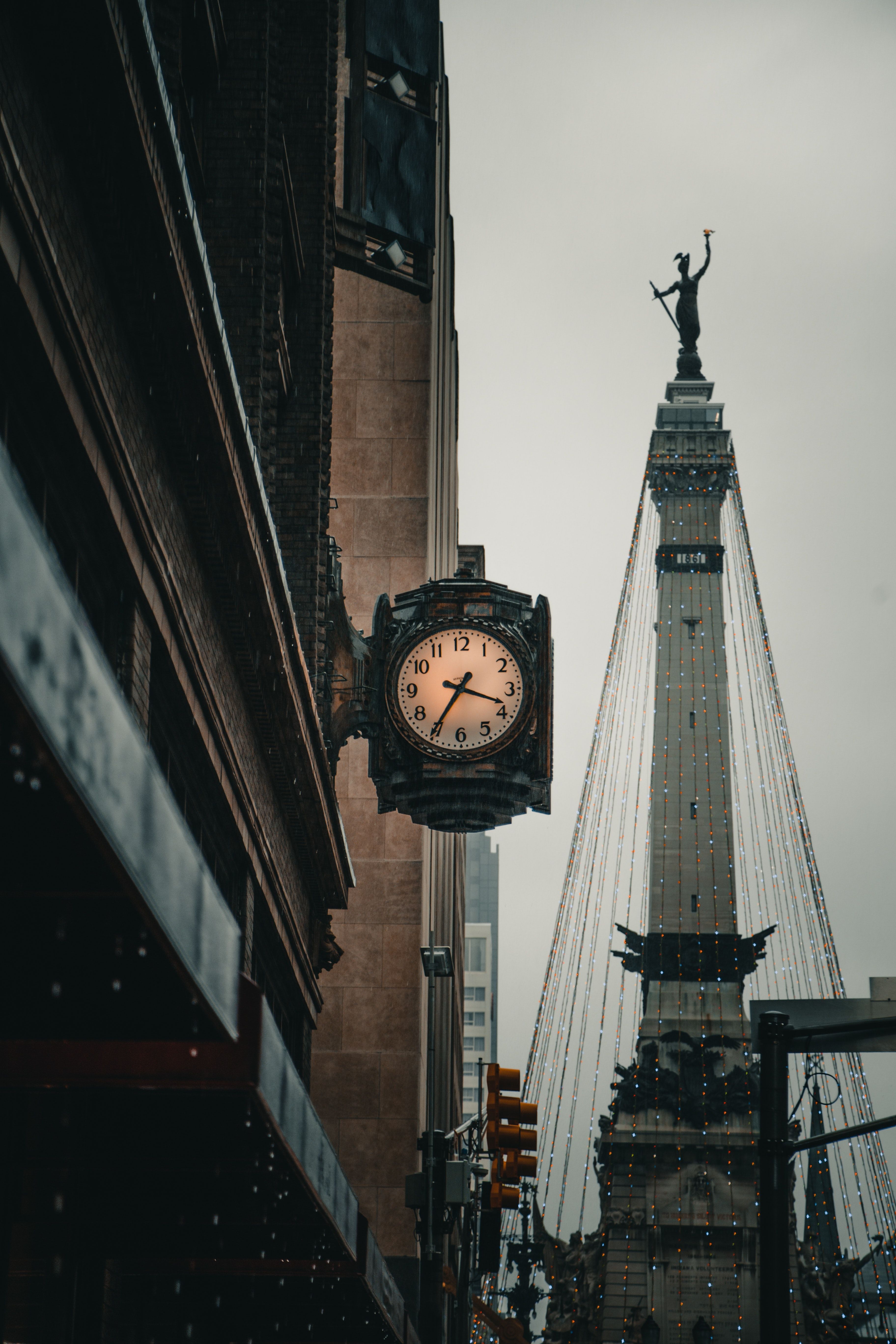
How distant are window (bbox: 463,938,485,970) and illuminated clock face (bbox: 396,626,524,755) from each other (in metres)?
166

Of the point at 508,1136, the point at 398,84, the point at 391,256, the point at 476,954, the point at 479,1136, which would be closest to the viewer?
the point at 508,1136

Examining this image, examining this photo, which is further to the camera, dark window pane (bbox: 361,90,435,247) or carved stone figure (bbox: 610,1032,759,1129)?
carved stone figure (bbox: 610,1032,759,1129)

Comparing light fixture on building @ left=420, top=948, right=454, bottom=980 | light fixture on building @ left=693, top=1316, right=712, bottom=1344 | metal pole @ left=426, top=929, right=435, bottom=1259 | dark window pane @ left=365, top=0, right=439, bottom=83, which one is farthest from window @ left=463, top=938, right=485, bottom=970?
dark window pane @ left=365, top=0, right=439, bottom=83

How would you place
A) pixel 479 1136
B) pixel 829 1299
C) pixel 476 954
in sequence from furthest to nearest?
pixel 476 954 → pixel 829 1299 → pixel 479 1136

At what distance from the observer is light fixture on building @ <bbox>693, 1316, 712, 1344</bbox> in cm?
5184

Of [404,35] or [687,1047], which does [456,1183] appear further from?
[687,1047]

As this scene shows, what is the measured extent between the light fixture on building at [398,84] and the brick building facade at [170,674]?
0.73 meters

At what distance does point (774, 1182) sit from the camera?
1104 cm

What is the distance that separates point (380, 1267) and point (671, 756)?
199 ft

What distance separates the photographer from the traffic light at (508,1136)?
15.5 metres

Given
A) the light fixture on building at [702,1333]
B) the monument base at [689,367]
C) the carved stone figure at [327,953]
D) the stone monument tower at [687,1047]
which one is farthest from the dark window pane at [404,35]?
the monument base at [689,367]

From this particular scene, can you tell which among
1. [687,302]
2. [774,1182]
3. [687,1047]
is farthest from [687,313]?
[774,1182]

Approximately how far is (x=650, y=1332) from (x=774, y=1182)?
45.0 meters

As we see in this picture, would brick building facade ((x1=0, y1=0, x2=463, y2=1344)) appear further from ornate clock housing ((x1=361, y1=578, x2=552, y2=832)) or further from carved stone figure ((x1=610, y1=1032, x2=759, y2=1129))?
carved stone figure ((x1=610, y1=1032, x2=759, y2=1129))
